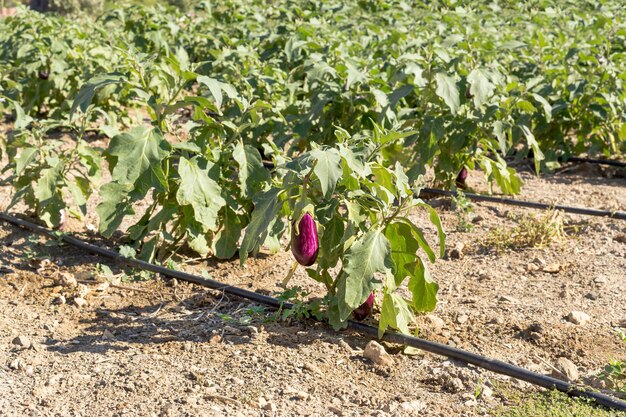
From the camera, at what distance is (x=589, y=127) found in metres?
7.07

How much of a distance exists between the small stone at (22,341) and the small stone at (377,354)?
1.43 meters

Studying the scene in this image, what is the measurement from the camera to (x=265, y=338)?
371 cm

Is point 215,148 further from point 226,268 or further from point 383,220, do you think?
point 383,220

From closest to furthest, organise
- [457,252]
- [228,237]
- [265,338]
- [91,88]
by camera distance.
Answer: [265,338] → [91,88] → [228,237] → [457,252]

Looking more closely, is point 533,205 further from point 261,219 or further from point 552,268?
point 261,219

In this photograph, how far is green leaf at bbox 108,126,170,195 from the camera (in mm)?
3979

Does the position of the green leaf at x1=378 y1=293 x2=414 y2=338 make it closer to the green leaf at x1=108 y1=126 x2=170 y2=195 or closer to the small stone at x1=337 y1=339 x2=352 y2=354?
the small stone at x1=337 y1=339 x2=352 y2=354

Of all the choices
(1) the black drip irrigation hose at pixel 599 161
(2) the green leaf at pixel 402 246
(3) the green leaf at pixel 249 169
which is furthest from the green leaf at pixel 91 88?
(1) the black drip irrigation hose at pixel 599 161

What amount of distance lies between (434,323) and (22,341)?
1780 mm

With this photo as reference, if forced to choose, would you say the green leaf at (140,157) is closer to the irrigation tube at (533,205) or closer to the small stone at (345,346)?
the small stone at (345,346)

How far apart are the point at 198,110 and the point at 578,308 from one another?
2083 mm

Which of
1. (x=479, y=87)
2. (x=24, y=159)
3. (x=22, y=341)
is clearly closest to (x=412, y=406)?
(x=22, y=341)

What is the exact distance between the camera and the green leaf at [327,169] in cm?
321

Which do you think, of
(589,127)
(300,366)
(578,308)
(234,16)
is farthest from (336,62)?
(234,16)
